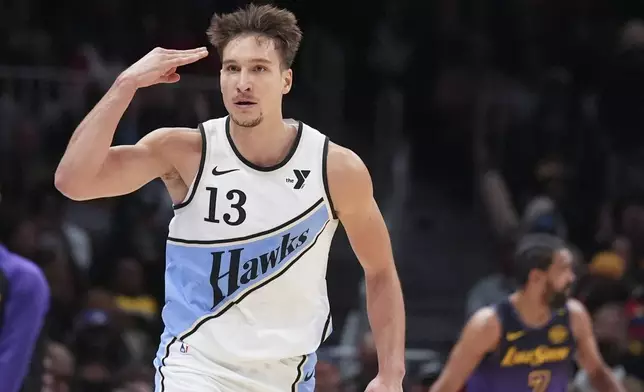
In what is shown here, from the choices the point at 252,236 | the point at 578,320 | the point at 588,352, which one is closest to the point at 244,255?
the point at 252,236

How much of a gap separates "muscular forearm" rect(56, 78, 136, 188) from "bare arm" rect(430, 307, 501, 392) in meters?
2.91

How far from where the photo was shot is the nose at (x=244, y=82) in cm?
415

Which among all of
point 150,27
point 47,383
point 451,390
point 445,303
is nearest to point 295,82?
point 150,27

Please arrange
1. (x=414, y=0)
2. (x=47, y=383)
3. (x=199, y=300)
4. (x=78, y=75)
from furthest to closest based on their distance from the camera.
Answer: (x=414, y=0), (x=78, y=75), (x=47, y=383), (x=199, y=300)

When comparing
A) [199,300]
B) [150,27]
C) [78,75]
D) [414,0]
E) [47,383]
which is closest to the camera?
[199,300]

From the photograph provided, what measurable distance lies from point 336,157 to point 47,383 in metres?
3.56

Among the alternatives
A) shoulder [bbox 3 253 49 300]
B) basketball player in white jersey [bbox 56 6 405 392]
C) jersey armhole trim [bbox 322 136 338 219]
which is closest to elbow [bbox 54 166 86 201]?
basketball player in white jersey [bbox 56 6 405 392]

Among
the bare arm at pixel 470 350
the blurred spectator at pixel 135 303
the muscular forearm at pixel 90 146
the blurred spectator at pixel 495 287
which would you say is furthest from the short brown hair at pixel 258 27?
the blurred spectator at pixel 495 287

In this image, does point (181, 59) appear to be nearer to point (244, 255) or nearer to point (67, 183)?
point (67, 183)

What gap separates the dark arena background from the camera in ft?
30.1

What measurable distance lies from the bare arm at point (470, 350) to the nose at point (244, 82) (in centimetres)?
267

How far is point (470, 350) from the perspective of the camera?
6.42m

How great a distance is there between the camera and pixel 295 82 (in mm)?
10977

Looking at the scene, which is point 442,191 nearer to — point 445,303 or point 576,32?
point 445,303
